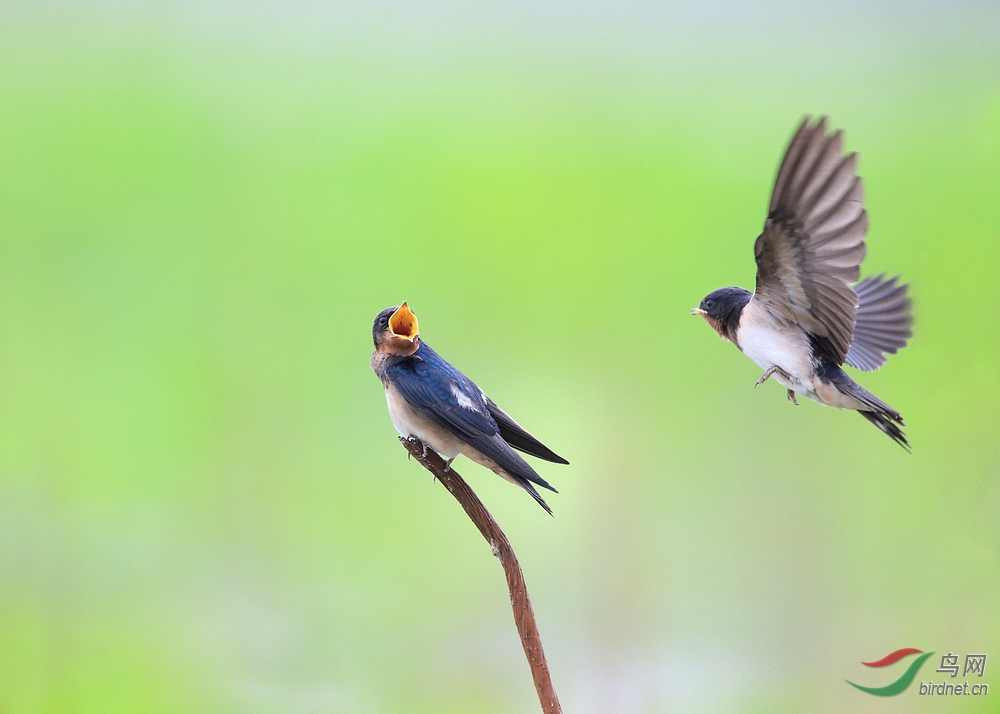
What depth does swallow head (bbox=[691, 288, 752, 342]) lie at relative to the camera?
1177 millimetres

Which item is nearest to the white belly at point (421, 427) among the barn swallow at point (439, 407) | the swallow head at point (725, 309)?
the barn swallow at point (439, 407)

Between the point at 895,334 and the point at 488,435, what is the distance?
2.18 feet

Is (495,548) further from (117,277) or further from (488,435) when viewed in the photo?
(117,277)

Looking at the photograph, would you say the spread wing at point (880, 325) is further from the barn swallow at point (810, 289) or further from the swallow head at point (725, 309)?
the swallow head at point (725, 309)

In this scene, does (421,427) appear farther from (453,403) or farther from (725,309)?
(725,309)

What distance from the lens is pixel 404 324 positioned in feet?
3.77

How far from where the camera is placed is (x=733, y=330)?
1.19 metres

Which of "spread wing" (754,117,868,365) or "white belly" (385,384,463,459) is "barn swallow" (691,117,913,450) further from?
"white belly" (385,384,463,459)

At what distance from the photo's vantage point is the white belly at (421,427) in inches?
45.0

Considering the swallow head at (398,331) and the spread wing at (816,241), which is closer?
the spread wing at (816,241)

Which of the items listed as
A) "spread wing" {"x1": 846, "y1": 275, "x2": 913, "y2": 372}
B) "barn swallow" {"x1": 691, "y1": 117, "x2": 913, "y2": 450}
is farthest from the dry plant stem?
"spread wing" {"x1": 846, "y1": 275, "x2": 913, "y2": 372}

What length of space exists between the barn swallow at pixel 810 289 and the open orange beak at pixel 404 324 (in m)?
0.40

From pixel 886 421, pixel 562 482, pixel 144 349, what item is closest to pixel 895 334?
pixel 886 421

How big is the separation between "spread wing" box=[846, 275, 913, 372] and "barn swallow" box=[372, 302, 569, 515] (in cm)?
51
